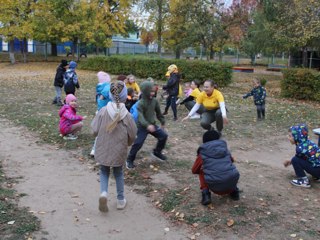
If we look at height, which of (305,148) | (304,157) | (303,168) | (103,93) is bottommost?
(303,168)

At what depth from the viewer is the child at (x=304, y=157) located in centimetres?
582

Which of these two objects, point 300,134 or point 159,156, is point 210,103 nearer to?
point 159,156

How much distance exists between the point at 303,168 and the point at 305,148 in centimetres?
32

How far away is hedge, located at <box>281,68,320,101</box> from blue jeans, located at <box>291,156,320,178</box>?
1073 cm

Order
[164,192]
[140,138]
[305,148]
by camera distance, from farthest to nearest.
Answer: [140,138]
[305,148]
[164,192]

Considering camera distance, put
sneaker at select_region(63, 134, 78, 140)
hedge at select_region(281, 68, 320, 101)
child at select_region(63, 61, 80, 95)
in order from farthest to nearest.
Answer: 1. hedge at select_region(281, 68, 320, 101)
2. child at select_region(63, 61, 80, 95)
3. sneaker at select_region(63, 134, 78, 140)

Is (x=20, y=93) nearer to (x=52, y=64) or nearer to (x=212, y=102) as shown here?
(x=212, y=102)

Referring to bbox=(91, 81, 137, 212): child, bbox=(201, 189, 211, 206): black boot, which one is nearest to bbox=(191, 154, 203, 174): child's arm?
bbox=(201, 189, 211, 206): black boot

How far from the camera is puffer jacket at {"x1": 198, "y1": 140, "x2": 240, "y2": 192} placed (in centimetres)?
486

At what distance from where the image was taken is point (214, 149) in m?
4.95

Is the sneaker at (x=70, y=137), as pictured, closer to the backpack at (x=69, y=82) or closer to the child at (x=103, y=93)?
the child at (x=103, y=93)

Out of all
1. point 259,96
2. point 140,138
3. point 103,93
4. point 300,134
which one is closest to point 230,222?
point 300,134

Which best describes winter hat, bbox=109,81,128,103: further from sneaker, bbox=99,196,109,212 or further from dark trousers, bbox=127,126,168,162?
dark trousers, bbox=127,126,168,162

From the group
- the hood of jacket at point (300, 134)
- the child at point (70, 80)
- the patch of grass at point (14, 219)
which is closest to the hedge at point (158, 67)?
the child at point (70, 80)
